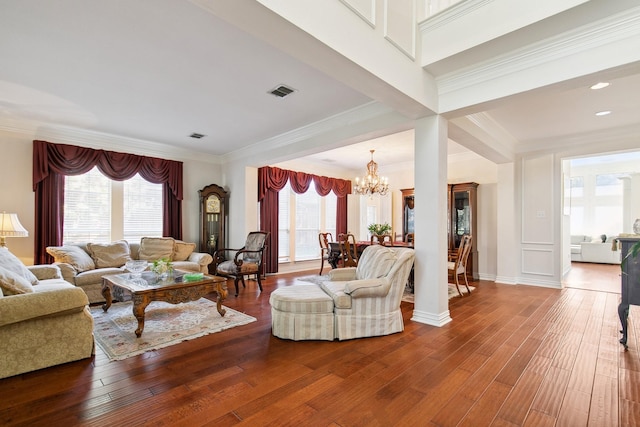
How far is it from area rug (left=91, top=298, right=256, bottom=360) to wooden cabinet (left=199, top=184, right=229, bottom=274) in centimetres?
219

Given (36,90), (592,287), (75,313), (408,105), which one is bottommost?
(592,287)

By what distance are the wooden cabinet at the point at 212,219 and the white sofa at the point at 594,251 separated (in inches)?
387

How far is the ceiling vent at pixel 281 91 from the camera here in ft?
11.3

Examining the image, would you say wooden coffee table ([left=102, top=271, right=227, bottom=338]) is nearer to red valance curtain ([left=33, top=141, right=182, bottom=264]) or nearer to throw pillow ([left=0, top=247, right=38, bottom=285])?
throw pillow ([left=0, top=247, right=38, bottom=285])

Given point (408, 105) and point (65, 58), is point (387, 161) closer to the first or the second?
point (408, 105)

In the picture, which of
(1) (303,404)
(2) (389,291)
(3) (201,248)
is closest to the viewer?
(1) (303,404)

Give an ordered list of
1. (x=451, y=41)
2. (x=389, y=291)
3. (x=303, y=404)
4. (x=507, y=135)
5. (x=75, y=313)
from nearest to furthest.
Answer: (x=303, y=404), (x=75, y=313), (x=451, y=41), (x=389, y=291), (x=507, y=135)

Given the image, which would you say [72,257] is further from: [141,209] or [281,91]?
[281,91]

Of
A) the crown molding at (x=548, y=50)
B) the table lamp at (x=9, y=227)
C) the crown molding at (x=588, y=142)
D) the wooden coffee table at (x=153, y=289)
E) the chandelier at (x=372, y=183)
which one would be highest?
the crown molding at (x=548, y=50)

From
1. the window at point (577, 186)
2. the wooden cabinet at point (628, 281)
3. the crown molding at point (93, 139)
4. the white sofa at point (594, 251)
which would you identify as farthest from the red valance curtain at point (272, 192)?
the window at point (577, 186)

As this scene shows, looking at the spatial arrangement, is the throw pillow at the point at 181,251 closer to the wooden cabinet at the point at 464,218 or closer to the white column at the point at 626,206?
the wooden cabinet at the point at 464,218

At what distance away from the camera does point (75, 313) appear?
249 cm

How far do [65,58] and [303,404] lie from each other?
11.5 feet

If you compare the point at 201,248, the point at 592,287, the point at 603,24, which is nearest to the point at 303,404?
the point at 603,24
